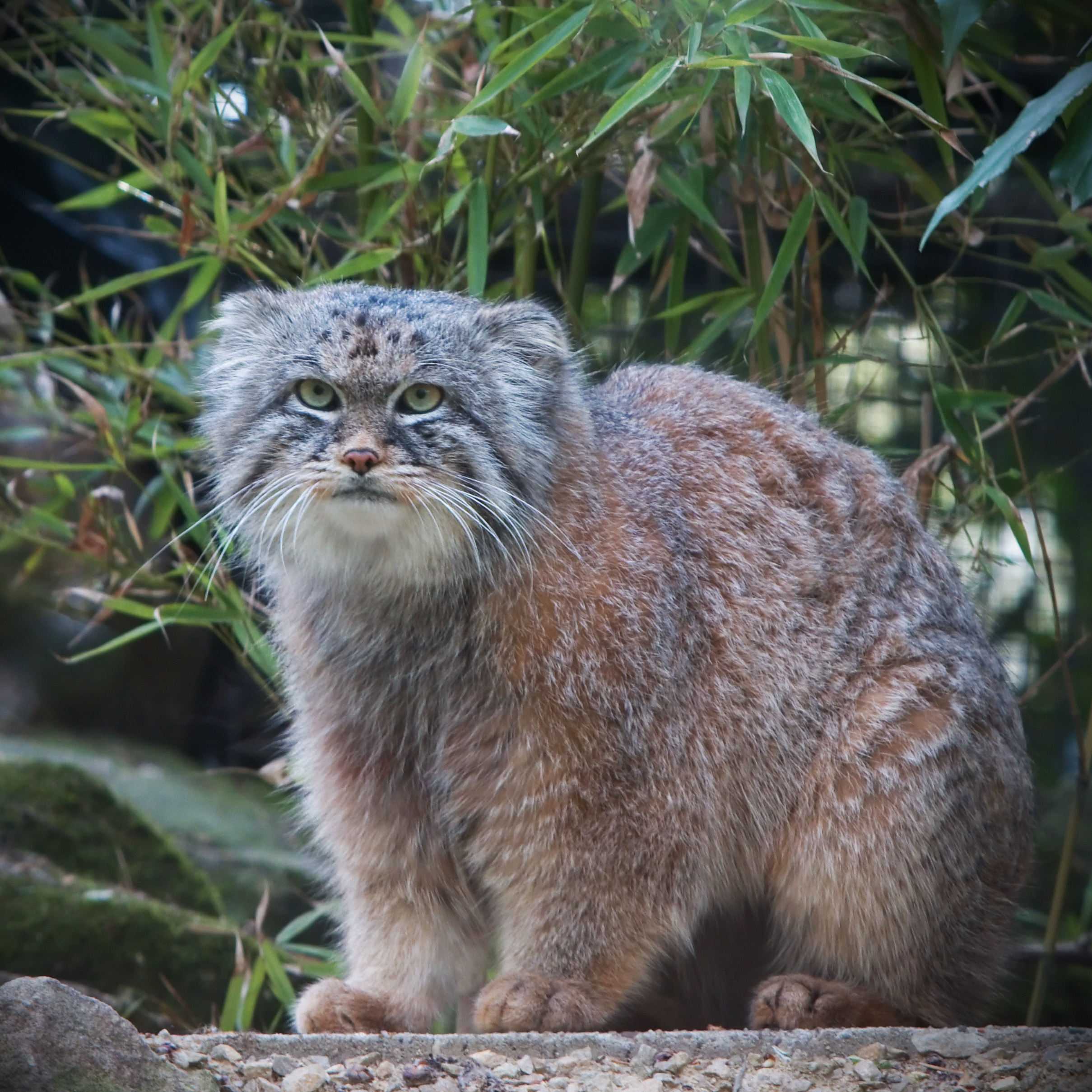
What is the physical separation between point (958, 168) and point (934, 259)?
0.66 m

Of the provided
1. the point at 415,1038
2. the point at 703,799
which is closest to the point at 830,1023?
the point at 703,799

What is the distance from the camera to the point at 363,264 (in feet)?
12.1

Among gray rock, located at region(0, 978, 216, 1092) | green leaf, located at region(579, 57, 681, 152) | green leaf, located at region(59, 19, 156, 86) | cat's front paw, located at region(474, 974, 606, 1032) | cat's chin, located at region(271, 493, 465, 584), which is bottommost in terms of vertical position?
cat's front paw, located at region(474, 974, 606, 1032)

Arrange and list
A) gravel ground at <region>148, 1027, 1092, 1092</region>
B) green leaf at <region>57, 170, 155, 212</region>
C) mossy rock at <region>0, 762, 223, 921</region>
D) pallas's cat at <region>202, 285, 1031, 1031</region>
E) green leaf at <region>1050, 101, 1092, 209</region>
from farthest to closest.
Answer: mossy rock at <region>0, 762, 223, 921</region> < green leaf at <region>57, 170, 155, 212</region> < pallas's cat at <region>202, 285, 1031, 1031</region> < green leaf at <region>1050, 101, 1092, 209</region> < gravel ground at <region>148, 1027, 1092, 1092</region>

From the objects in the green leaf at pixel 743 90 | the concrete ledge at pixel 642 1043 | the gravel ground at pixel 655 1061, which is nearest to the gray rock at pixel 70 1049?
the gravel ground at pixel 655 1061

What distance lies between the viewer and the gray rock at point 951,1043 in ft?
7.99

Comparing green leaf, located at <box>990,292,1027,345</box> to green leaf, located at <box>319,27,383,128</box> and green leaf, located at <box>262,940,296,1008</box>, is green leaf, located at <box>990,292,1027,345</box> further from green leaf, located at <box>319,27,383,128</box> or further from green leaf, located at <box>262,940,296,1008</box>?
green leaf, located at <box>262,940,296,1008</box>

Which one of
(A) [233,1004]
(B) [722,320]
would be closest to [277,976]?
(A) [233,1004]

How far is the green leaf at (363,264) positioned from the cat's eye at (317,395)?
30.5 inches

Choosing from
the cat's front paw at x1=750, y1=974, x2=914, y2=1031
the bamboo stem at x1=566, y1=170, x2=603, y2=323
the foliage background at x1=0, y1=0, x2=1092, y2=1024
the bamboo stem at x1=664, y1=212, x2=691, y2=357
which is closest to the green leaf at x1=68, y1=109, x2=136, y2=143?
the foliage background at x1=0, y1=0, x2=1092, y2=1024

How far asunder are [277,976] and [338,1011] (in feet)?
2.88

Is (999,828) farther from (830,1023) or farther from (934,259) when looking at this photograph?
(934,259)

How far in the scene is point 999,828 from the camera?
3104 millimetres

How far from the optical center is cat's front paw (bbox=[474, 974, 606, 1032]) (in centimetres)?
273
